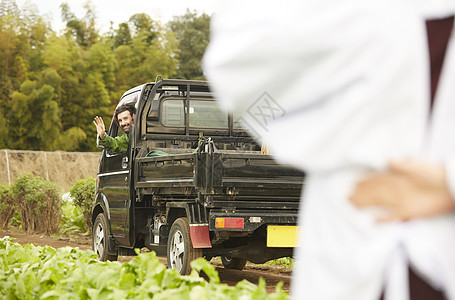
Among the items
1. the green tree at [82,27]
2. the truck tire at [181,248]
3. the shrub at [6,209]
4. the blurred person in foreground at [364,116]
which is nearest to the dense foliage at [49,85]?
the green tree at [82,27]

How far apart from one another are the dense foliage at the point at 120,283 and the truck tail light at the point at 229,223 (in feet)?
9.43

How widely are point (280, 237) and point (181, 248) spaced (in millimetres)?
1103

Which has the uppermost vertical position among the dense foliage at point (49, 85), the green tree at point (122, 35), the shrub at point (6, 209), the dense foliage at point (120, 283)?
Result: the green tree at point (122, 35)

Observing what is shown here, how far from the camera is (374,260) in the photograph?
1.24 meters

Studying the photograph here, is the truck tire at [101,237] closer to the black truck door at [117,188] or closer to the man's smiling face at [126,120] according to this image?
the black truck door at [117,188]

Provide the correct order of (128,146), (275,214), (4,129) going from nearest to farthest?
(275,214) < (128,146) < (4,129)

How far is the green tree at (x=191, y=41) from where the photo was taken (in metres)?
61.6

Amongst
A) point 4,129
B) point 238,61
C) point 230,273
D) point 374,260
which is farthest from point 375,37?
point 4,129

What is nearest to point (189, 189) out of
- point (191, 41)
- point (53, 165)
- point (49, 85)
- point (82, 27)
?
point (53, 165)

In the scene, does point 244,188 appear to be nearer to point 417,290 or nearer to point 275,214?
point 275,214

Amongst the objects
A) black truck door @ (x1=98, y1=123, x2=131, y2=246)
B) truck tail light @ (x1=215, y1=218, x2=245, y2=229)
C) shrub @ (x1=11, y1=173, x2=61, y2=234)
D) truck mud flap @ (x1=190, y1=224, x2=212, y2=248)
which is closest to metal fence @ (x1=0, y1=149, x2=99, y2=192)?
shrub @ (x1=11, y1=173, x2=61, y2=234)

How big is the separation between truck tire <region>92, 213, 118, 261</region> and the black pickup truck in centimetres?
1

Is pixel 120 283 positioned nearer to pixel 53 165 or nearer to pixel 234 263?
pixel 234 263

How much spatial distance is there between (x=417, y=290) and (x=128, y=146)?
8.20 meters
